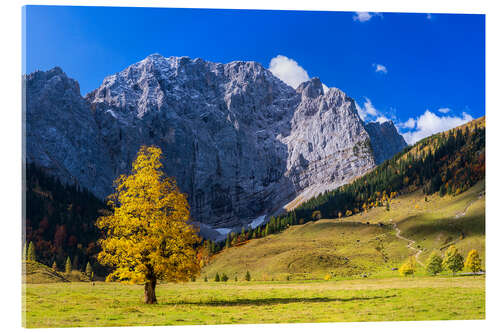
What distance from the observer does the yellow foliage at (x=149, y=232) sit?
55.5 feet

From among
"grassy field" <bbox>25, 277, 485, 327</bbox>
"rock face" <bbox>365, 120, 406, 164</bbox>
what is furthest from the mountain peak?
"grassy field" <bbox>25, 277, 485, 327</bbox>

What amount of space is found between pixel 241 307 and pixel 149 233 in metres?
5.17

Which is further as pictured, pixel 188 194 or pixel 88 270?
pixel 88 270

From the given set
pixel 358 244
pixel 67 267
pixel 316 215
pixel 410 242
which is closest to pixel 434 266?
pixel 410 242

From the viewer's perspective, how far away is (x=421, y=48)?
23859mm

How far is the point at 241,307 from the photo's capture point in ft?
58.6

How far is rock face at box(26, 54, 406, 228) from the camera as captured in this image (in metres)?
77.4

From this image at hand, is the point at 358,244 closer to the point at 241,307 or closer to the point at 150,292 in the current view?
the point at 241,307

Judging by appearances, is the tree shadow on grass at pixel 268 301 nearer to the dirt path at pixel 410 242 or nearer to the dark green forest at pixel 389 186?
the dirt path at pixel 410 242

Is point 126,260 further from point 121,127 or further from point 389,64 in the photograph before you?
point 121,127

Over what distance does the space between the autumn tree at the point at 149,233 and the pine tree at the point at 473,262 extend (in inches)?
677

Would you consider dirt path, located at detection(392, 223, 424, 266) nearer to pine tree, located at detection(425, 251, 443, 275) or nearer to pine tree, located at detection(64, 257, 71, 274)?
pine tree, located at detection(425, 251, 443, 275)
